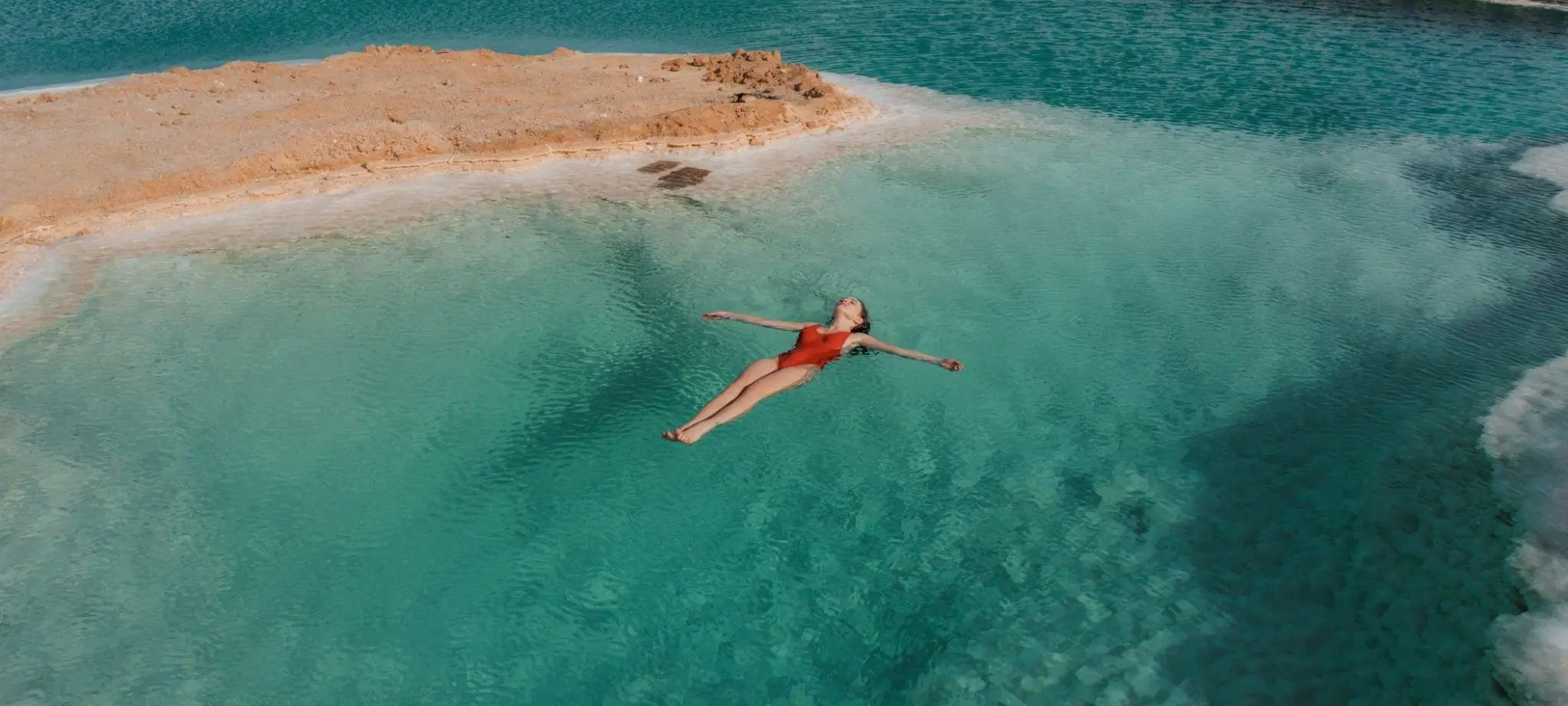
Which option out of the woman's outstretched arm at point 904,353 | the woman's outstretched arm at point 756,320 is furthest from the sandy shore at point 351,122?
the woman's outstretched arm at point 904,353

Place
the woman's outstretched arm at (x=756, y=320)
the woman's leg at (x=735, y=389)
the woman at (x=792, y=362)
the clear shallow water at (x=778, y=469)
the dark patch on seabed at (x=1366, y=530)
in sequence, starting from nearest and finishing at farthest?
the dark patch on seabed at (x=1366, y=530), the clear shallow water at (x=778, y=469), the woman's leg at (x=735, y=389), the woman at (x=792, y=362), the woman's outstretched arm at (x=756, y=320)

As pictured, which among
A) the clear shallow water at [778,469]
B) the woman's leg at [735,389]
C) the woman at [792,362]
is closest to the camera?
the clear shallow water at [778,469]

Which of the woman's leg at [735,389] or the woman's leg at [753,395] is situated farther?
the woman's leg at [735,389]

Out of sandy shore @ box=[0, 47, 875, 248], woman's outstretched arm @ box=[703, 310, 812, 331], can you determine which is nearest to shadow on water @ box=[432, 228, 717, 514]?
woman's outstretched arm @ box=[703, 310, 812, 331]

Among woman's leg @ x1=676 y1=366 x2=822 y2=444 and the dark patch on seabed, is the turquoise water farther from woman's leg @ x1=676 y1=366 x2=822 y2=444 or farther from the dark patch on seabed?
woman's leg @ x1=676 y1=366 x2=822 y2=444

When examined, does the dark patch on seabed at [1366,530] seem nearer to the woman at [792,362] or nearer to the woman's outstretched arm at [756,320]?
the woman at [792,362]

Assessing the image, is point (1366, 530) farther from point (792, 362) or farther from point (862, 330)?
point (792, 362)

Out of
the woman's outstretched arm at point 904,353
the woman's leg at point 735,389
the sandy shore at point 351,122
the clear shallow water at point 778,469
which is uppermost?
the sandy shore at point 351,122
